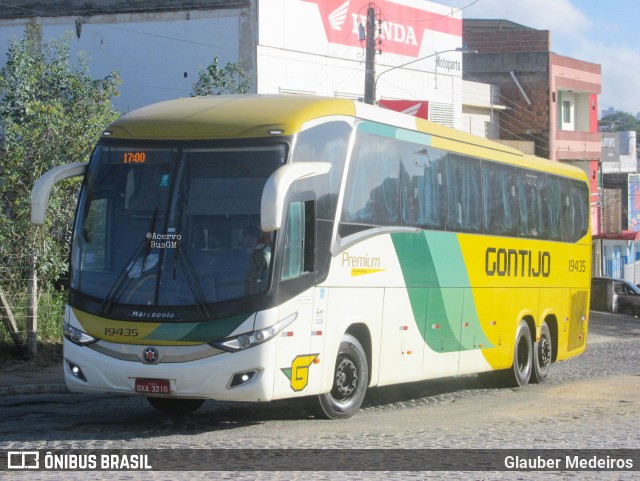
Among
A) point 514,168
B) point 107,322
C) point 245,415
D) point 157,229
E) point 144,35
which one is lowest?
point 245,415

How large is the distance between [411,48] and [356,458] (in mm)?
30515

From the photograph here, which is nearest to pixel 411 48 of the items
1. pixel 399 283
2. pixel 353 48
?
pixel 353 48

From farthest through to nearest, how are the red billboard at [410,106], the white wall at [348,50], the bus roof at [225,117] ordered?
the red billboard at [410,106]
the white wall at [348,50]
the bus roof at [225,117]

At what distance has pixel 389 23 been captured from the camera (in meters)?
36.9

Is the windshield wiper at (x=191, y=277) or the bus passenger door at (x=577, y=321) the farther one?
the bus passenger door at (x=577, y=321)

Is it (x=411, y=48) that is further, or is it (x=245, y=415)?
(x=411, y=48)

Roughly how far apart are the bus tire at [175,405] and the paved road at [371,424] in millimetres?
118

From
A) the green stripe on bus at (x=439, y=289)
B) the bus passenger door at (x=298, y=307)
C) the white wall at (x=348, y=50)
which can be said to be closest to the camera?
the bus passenger door at (x=298, y=307)

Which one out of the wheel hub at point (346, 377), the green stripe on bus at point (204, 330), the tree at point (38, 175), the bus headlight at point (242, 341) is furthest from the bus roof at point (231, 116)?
the tree at point (38, 175)

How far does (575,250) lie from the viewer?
20594 millimetres

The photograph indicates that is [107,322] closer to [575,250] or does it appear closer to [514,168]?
[514,168]

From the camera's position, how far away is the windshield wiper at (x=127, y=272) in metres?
11.2

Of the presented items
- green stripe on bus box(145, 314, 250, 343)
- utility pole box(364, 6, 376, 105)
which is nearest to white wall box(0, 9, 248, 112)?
utility pole box(364, 6, 376, 105)

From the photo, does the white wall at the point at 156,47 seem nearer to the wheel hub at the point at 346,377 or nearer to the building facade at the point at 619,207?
the wheel hub at the point at 346,377
